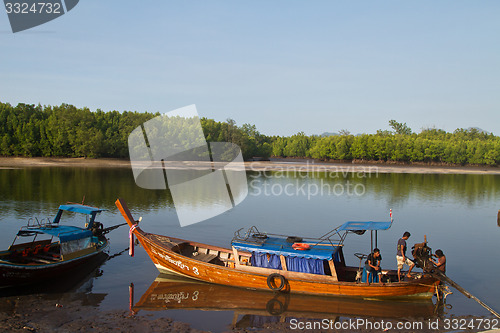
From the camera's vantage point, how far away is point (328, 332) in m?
13.3

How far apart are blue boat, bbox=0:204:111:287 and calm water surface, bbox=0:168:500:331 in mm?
1156

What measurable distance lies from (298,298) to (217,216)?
1678 centimetres

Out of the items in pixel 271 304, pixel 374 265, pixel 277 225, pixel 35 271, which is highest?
pixel 374 265

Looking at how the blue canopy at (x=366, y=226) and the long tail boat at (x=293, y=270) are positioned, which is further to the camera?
the blue canopy at (x=366, y=226)

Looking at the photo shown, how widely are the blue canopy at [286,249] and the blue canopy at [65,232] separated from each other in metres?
7.54

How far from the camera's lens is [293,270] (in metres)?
16.2

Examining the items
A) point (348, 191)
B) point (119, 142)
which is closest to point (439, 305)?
point (348, 191)

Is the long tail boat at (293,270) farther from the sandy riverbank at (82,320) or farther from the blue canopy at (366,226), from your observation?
the sandy riverbank at (82,320)

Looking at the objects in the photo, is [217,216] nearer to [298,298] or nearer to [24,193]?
[298,298]

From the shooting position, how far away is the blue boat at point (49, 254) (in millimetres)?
15336

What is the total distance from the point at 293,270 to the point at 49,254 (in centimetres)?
1125

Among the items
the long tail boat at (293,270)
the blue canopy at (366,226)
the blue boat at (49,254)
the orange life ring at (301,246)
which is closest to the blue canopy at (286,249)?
the long tail boat at (293,270)

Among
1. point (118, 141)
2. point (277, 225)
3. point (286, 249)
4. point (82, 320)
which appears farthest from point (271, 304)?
point (118, 141)

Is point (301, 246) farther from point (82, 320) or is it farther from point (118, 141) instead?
point (118, 141)
